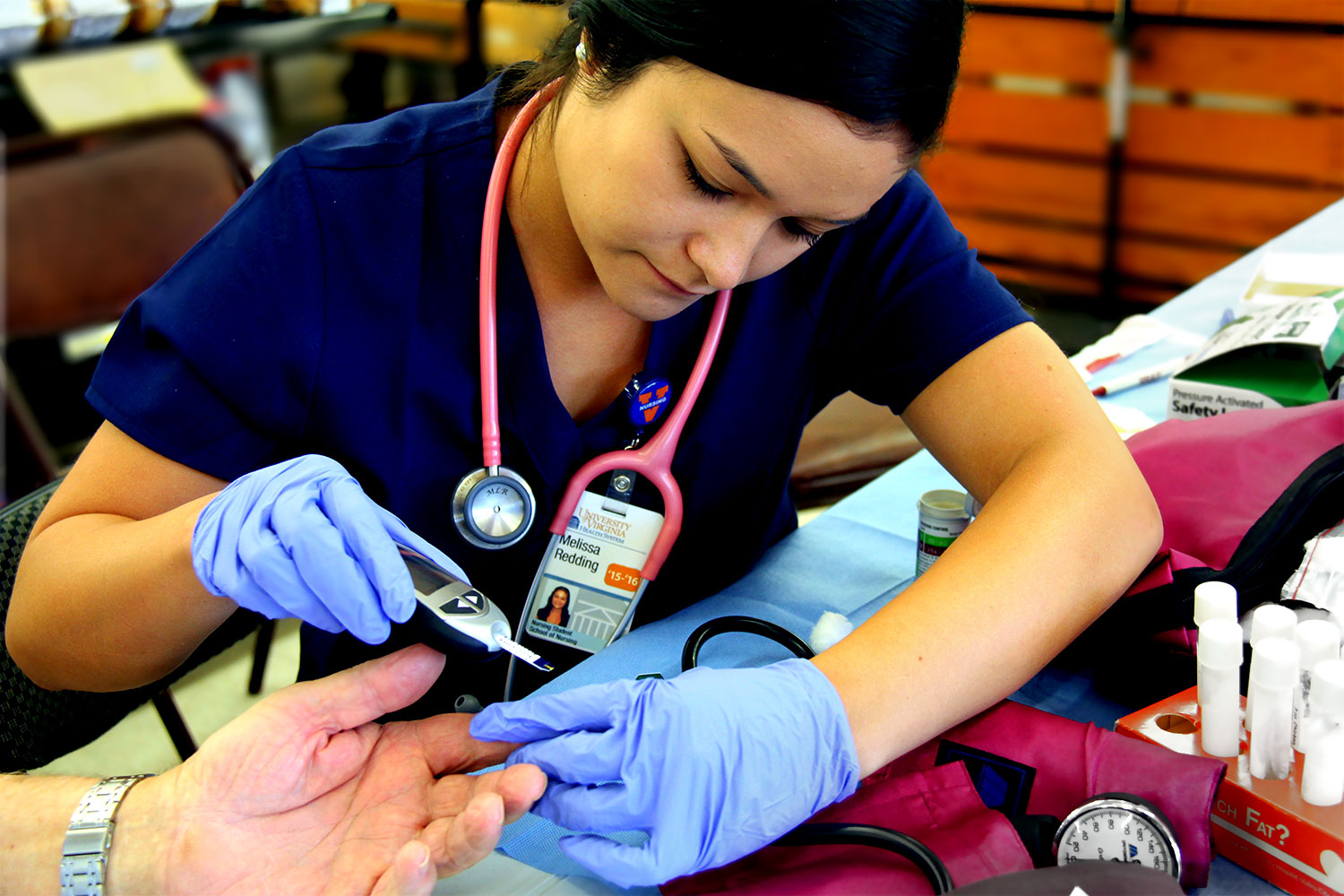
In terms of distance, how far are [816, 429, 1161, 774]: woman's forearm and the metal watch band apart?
58cm

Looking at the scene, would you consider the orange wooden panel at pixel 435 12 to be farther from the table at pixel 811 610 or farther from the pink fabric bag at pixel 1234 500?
the pink fabric bag at pixel 1234 500

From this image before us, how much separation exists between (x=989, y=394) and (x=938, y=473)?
352 mm

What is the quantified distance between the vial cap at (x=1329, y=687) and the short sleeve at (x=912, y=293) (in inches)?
18.8

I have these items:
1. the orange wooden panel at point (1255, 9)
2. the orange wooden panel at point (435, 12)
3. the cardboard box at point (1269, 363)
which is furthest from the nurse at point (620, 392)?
the orange wooden panel at point (1255, 9)

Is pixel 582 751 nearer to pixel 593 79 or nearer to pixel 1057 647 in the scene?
pixel 1057 647

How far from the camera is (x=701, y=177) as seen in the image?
34.0 inches

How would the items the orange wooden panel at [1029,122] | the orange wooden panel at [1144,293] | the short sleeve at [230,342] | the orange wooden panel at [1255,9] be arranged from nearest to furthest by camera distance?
the short sleeve at [230,342], the orange wooden panel at [1255,9], the orange wooden panel at [1029,122], the orange wooden panel at [1144,293]

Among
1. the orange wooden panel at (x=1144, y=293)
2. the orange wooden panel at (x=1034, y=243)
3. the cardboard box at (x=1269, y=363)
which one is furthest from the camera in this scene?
the orange wooden panel at (x=1034, y=243)

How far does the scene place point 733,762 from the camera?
82 centimetres

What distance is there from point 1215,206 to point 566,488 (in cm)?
325

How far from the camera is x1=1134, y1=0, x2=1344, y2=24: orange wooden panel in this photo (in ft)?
10.5

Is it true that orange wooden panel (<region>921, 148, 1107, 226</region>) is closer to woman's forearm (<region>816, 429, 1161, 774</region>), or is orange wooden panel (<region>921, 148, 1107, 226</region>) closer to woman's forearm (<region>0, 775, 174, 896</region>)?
woman's forearm (<region>816, 429, 1161, 774</region>)

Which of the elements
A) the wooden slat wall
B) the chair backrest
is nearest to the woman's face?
the chair backrest

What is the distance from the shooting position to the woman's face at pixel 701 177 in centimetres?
83
